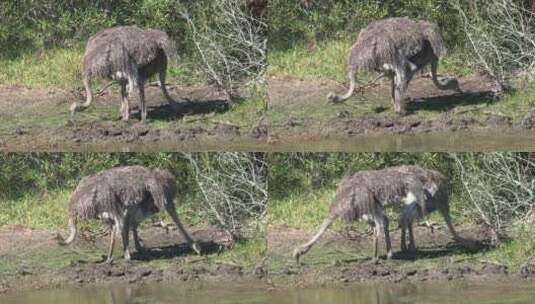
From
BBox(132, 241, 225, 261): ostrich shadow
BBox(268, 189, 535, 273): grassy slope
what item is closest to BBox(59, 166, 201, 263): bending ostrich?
BBox(132, 241, 225, 261): ostrich shadow

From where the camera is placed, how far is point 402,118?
15414mm

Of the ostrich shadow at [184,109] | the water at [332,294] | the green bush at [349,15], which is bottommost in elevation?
the water at [332,294]

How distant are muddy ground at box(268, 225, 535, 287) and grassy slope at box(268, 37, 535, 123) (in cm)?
111

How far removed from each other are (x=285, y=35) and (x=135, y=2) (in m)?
1.13

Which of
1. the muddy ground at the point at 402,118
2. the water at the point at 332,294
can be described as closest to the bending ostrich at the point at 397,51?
the muddy ground at the point at 402,118

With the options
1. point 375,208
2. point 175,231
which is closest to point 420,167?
point 375,208

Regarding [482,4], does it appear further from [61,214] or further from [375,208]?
[61,214]

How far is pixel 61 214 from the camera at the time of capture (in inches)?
637

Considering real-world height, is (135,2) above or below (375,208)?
above

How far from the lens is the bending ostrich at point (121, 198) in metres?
15.7

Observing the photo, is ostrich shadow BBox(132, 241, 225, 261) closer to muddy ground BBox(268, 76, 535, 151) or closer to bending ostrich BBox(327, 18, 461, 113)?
muddy ground BBox(268, 76, 535, 151)

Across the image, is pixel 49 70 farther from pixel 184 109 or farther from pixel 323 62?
pixel 323 62

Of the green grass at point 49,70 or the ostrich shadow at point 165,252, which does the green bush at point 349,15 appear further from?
the ostrich shadow at point 165,252

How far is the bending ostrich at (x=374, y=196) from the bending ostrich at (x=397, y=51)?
67 cm
